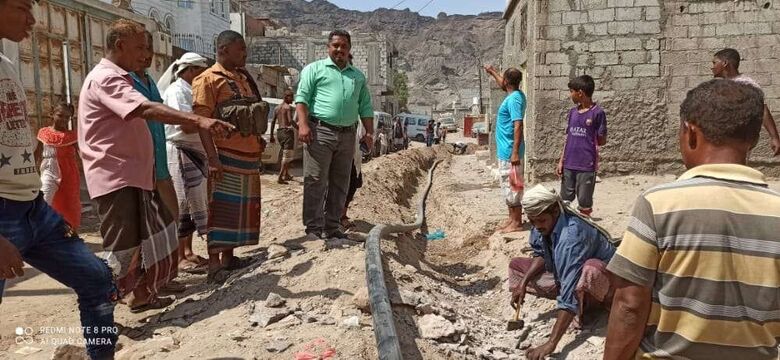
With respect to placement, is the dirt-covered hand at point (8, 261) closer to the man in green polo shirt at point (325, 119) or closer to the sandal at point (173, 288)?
the sandal at point (173, 288)

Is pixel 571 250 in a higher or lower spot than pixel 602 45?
lower

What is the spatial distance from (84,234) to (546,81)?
6.73 m

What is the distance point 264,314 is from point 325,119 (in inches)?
71.4

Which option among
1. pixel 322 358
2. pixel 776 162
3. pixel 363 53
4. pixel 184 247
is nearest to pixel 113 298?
pixel 322 358

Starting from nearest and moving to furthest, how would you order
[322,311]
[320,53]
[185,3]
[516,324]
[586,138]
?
[322,311]
[516,324]
[586,138]
[185,3]
[320,53]

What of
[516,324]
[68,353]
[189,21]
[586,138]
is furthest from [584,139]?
[189,21]

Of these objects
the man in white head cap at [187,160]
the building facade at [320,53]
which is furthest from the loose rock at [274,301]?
the building facade at [320,53]

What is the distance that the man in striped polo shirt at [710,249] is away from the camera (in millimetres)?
1443

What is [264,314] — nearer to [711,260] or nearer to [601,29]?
[711,260]

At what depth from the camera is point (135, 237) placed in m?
3.20

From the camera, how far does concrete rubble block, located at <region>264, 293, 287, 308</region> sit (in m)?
3.38

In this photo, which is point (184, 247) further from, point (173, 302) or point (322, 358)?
point (322, 358)

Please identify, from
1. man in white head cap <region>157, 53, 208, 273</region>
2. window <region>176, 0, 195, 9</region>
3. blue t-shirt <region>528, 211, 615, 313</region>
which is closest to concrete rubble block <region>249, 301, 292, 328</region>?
man in white head cap <region>157, 53, 208, 273</region>

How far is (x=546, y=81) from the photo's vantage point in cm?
884
